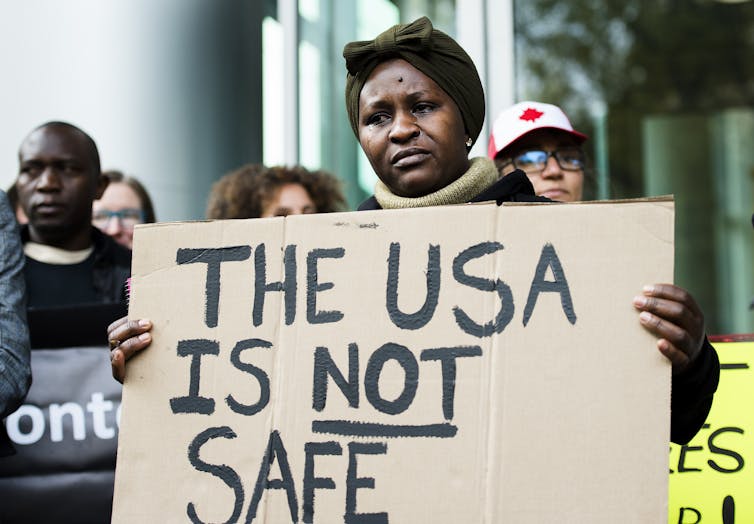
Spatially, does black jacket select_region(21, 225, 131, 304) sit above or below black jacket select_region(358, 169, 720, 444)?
above

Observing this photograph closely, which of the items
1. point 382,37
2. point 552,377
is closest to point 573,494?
point 552,377

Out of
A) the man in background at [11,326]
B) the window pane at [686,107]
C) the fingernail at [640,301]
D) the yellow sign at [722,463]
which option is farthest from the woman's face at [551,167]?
the window pane at [686,107]

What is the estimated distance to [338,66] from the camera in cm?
531

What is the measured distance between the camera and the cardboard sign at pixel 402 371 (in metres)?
1.63

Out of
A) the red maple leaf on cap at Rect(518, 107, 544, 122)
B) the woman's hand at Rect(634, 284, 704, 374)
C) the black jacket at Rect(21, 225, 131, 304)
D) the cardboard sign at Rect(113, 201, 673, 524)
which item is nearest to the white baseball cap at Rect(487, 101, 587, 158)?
the red maple leaf on cap at Rect(518, 107, 544, 122)

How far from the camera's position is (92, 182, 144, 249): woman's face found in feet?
12.7

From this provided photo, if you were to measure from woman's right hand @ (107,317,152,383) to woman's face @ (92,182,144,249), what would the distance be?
202 centimetres

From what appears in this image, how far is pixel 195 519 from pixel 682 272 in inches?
326

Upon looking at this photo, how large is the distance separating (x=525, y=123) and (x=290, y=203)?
1.04 m

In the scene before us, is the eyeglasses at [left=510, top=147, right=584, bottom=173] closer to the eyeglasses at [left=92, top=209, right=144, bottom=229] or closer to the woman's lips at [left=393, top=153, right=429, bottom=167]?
the woman's lips at [left=393, top=153, right=429, bottom=167]

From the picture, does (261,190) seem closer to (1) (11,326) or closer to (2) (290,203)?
(2) (290,203)

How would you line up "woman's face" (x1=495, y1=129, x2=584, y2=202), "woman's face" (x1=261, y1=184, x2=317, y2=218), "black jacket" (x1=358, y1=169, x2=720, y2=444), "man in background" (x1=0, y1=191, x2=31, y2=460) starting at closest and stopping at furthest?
"black jacket" (x1=358, y1=169, x2=720, y2=444), "man in background" (x1=0, y1=191, x2=31, y2=460), "woman's face" (x1=495, y1=129, x2=584, y2=202), "woman's face" (x1=261, y1=184, x2=317, y2=218)

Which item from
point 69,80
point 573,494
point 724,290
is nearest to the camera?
point 573,494

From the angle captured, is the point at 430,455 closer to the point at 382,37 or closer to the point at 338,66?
the point at 382,37
